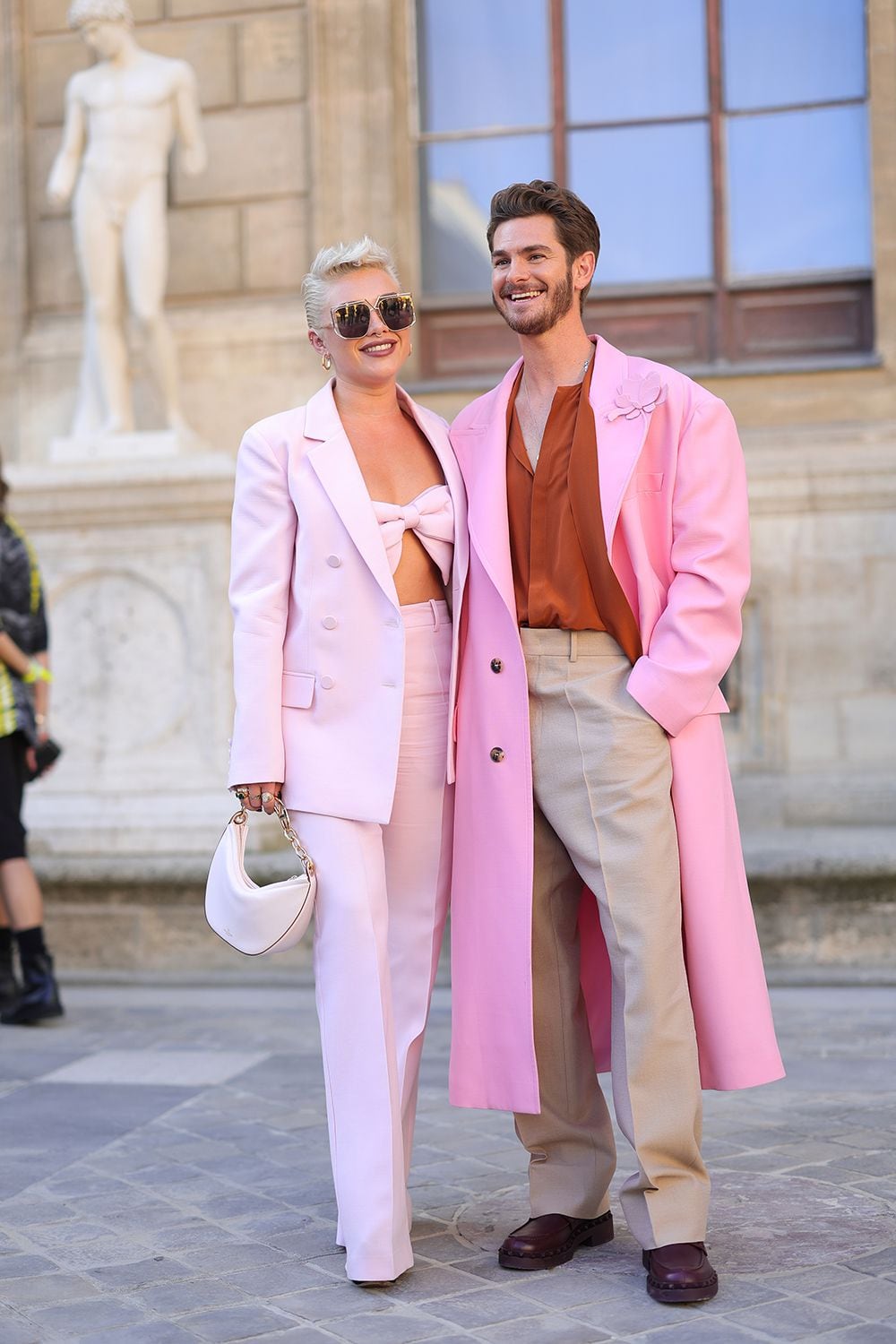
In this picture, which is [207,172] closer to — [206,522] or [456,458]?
[206,522]

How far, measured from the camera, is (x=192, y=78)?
7875mm

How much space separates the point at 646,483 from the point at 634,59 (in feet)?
19.8

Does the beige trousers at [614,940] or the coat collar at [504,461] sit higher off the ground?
the coat collar at [504,461]

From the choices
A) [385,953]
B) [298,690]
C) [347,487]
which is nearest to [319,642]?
[298,690]

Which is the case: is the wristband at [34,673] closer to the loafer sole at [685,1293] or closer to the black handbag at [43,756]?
the black handbag at [43,756]

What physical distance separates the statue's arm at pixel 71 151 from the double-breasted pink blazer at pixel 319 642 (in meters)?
4.70

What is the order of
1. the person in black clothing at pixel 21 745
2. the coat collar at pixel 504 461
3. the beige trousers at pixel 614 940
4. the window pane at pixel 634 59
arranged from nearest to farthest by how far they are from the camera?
the beige trousers at pixel 614 940 < the coat collar at pixel 504 461 < the person in black clothing at pixel 21 745 < the window pane at pixel 634 59

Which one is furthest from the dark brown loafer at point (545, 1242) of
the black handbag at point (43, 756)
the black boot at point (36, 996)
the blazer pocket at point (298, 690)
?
the black handbag at point (43, 756)

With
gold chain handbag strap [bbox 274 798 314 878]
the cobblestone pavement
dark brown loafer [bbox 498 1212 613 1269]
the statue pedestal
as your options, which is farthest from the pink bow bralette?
the statue pedestal

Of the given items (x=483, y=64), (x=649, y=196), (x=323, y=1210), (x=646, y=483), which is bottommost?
(x=323, y=1210)

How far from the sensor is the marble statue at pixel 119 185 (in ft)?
25.6

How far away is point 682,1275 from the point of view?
3215mm

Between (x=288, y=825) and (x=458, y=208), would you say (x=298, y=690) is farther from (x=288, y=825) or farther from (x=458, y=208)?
(x=458, y=208)

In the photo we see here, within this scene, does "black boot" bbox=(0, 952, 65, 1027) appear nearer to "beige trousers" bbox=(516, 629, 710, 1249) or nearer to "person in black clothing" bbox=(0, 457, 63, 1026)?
"person in black clothing" bbox=(0, 457, 63, 1026)
